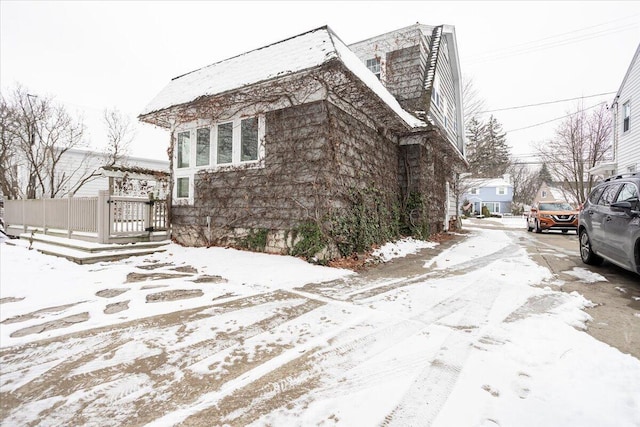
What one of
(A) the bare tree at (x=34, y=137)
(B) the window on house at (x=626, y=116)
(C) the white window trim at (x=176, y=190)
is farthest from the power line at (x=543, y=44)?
(A) the bare tree at (x=34, y=137)

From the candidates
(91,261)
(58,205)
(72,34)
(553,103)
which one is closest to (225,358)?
(91,261)

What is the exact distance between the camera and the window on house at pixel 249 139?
676 cm

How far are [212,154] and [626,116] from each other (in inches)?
734

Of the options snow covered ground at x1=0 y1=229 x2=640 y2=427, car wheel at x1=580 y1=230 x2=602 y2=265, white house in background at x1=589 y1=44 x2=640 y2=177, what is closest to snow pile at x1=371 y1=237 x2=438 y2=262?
snow covered ground at x1=0 y1=229 x2=640 y2=427

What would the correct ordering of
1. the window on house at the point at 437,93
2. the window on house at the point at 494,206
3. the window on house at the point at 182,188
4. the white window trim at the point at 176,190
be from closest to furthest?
the white window trim at the point at 176,190 → the window on house at the point at 182,188 → the window on house at the point at 437,93 → the window on house at the point at 494,206

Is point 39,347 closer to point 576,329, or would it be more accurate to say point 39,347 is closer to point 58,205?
point 576,329

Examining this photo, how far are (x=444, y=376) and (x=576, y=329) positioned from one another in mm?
1813

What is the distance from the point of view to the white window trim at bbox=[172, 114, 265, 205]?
6641mm

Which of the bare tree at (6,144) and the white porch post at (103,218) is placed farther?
the bare tree at (6,144)

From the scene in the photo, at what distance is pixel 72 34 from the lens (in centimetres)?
1764

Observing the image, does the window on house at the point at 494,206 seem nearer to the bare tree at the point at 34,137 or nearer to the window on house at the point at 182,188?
the window on house at the point at 182,188

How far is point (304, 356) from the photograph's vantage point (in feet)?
7.22

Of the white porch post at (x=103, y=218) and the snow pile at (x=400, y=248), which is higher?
the white porch post at (x=103, y=218)

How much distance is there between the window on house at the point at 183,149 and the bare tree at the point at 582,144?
22.8 meters
